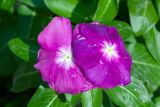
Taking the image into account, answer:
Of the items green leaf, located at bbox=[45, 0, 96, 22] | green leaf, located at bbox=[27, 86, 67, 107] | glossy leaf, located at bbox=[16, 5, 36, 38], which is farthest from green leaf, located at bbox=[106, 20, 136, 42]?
glossy leaf, located at bbox=[16, 5, 36, 38]

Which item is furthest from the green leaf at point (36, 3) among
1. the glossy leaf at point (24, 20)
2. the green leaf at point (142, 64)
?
the green leaf at point (142, 64)

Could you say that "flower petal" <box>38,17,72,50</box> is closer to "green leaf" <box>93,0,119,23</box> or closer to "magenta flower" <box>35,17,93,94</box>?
"magenta flower" <box>35,17,93,94</box>

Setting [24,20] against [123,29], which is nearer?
[123,29]

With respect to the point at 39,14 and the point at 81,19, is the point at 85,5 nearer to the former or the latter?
the point at 81,19

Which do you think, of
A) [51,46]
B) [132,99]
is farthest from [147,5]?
[51,46]

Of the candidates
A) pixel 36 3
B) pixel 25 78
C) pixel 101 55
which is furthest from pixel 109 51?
pixel 36 3

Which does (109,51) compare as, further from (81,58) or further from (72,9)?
(72,9)

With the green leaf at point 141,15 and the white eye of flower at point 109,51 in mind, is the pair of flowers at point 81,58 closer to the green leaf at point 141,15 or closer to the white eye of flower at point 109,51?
the white eye of flower at point 109,51
